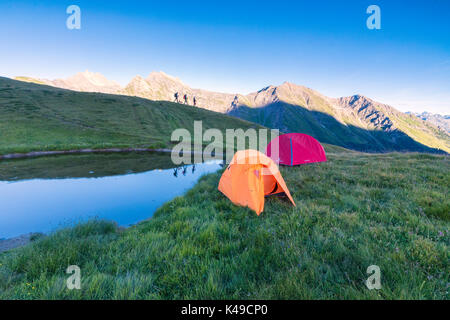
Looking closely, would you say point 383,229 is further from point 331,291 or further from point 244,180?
point 244,180

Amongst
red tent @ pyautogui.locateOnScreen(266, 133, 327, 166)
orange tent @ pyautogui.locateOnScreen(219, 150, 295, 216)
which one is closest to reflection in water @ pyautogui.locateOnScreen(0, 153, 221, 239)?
orange tent @ pyautogui.locateOnScreen(219, 150, 295, 216)

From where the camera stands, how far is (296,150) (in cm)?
1445

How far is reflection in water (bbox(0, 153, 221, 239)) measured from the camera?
8.36 metres

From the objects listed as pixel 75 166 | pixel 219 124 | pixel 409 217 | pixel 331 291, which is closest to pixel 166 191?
pixel 331 291

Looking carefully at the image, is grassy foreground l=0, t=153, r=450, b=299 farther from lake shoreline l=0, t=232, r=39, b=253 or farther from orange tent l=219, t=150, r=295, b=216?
lake shoreline l=0, t=232, r=39, b=253

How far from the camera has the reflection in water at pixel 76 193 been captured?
8359 mm

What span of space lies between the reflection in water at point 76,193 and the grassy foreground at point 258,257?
12.9 feet

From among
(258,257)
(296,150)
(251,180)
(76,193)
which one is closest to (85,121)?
(76,193)

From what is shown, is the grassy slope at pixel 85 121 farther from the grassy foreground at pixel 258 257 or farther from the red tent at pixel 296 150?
the grassy foreground at pixel 258 257

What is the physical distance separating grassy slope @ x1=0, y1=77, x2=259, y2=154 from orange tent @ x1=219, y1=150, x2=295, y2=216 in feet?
93.9

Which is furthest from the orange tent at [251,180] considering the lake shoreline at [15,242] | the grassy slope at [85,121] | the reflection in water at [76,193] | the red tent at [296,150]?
the grassy slope at [85,121]
